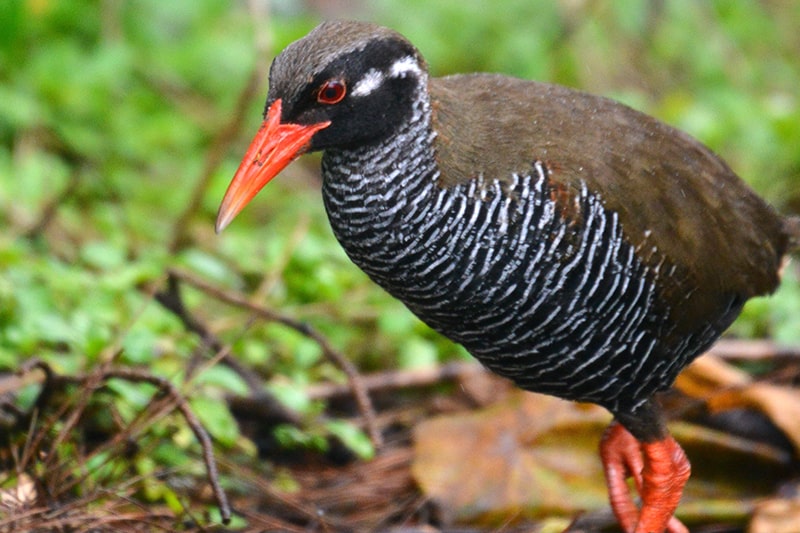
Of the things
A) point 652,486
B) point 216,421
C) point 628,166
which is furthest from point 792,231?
point 216,421

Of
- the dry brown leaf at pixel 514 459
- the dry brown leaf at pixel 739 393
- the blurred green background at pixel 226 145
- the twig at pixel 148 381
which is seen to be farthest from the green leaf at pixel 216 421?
the dry brown leaf at pixel 739 393

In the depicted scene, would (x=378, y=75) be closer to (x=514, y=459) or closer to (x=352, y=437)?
(x=352, y=437)

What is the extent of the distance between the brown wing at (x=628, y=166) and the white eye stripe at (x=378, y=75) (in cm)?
17

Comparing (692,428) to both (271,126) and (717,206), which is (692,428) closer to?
(717,206)

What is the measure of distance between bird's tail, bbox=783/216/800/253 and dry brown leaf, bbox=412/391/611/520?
1.08 meters

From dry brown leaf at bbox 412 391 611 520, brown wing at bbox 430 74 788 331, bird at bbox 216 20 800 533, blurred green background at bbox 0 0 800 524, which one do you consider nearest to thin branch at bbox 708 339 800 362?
blurred green background at bbox 0 0 800 524

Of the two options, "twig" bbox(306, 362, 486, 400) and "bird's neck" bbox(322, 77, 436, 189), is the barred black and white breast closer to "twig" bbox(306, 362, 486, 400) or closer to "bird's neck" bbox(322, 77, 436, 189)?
"bird's neck" bbox(322, 77, 436, 189)

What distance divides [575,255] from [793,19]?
27.3ft

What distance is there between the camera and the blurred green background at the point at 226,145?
494cm

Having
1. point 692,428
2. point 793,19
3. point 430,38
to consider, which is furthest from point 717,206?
point 793,19

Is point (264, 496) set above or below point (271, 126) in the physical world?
below

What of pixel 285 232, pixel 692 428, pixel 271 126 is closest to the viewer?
pixel 271 126

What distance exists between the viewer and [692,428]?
4.77 m

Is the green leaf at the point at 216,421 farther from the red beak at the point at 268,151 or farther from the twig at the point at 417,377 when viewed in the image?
the red beak at the point at 268,151
